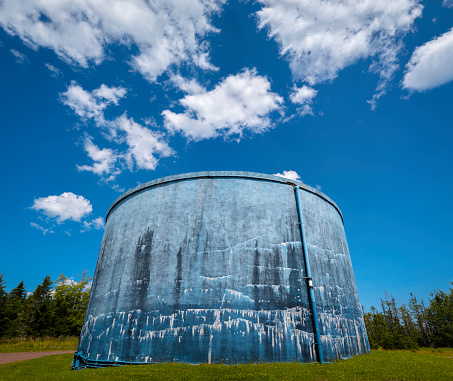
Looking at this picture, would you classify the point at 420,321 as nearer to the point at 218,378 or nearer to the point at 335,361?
the point at 335,361

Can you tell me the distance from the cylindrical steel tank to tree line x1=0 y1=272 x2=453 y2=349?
20555 millimetres

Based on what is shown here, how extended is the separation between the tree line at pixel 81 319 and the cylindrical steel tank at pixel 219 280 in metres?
20.6

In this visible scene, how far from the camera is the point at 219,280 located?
10.3m

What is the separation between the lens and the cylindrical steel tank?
9.77 meters

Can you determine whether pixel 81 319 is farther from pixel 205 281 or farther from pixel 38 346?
Result: pixel 205 281

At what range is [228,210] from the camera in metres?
11.6

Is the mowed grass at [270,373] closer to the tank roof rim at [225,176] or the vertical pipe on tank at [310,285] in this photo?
the vertical pipe on tank at [310,285]

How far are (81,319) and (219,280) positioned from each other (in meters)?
38.0

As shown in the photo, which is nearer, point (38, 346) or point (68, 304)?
point (38, 346)

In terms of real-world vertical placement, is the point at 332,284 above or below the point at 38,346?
above

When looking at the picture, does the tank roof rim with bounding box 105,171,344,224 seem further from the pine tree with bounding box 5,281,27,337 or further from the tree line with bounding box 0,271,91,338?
the pine tree with bounding box 5,281,27,337

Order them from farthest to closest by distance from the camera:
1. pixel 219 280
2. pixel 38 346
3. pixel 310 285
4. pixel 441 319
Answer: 1. pixel 441 319
2. pixel 38 346
3. pixel 310 285
4. pixel 219 280

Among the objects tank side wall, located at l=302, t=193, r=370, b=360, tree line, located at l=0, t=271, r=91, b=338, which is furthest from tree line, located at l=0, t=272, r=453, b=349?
tank side wall, located at l=302, t=193, r=370, b=360

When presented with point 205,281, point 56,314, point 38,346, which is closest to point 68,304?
point 56,314
